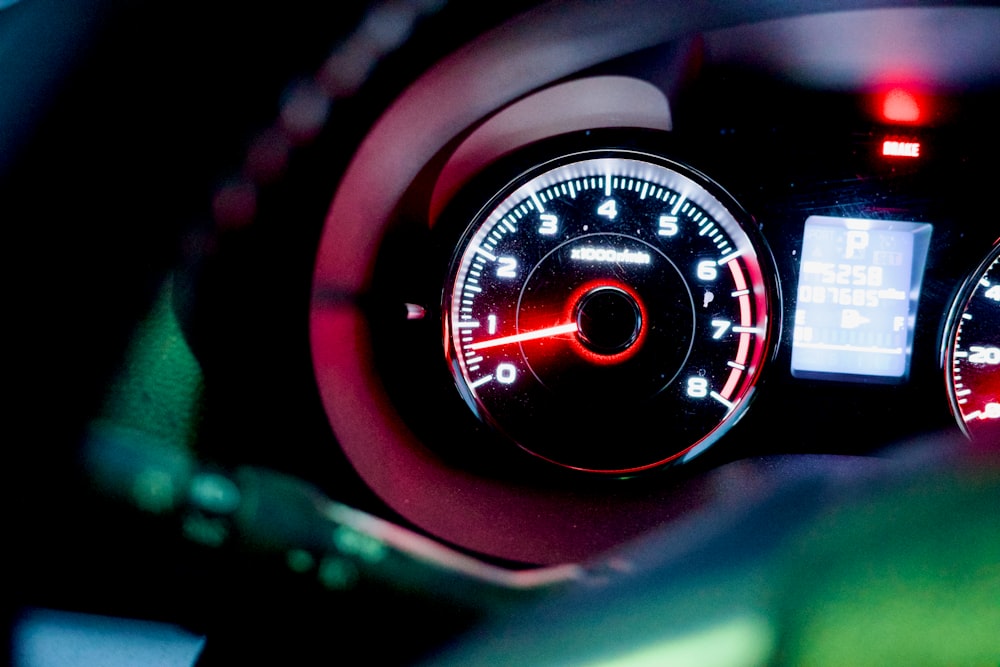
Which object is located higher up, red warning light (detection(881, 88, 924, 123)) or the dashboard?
red warning light (detection(881, 88, 924, 123))

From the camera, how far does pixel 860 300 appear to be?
2.22 metres

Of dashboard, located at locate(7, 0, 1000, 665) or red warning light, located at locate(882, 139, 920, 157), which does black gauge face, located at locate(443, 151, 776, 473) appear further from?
red warning light, located at locate(882, 139, 920, 157)

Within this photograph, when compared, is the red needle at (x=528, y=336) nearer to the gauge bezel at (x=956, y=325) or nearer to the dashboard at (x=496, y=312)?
the dashboard at (x=496, y=312)

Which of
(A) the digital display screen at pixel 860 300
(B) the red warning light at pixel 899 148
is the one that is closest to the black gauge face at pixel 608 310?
(A) the digital display screen at pixel 860 300

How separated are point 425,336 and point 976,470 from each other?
1.44m

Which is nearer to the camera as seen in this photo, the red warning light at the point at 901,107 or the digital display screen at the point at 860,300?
the red warning light at the point at 901,107

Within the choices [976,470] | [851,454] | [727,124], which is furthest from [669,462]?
[976,470]

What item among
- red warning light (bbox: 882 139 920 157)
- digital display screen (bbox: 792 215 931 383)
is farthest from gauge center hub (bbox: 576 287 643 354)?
red warning light (bbox: 882 139 920 157)

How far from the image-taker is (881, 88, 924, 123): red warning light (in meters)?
2.07

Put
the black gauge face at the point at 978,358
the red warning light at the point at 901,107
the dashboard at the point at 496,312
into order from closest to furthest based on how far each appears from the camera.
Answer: the dashboard at the point at 496,312
the red warning light at the point at 901,107
the black gauge face at the point at 978,358

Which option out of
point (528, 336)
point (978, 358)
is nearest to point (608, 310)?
point (528, 336)

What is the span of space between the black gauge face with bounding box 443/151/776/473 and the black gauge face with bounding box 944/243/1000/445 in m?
0.51

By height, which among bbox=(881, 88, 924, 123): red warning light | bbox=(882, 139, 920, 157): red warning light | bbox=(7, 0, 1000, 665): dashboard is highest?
bbox=(881, 88, 924, 123): red warning light

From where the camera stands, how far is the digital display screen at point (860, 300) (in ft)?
7.24
